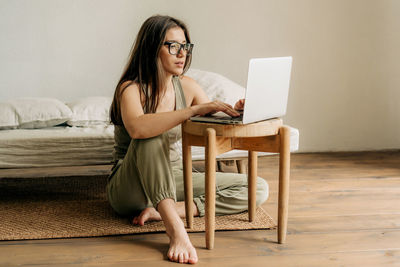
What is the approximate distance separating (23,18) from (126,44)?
716 millimetres

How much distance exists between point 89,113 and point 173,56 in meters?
1.06

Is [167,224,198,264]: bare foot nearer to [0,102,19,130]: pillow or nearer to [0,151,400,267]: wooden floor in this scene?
[0,151,400,267]: wooden floor

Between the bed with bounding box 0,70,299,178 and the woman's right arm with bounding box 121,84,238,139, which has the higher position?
the woman's right arm with bounding box 121,84,238,139

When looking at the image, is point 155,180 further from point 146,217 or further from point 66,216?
point 66,216

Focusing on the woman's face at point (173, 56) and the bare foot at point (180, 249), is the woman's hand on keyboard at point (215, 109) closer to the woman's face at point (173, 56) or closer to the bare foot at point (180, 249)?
the woman's face at point (173, 56)

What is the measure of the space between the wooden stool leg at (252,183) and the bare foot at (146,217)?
1.24 ft

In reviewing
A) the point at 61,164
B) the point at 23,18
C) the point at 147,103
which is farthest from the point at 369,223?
the point at 23,18

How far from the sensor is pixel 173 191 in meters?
1.75

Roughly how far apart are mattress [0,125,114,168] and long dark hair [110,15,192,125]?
1.68 ft

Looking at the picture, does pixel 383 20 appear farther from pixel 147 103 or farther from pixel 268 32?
pixel 147 103

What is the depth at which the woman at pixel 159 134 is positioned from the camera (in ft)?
5.59

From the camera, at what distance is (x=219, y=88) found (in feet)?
8.86

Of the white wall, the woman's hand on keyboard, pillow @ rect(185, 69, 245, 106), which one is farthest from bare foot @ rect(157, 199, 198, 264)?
the white wall

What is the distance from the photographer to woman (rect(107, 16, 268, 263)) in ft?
5.59
